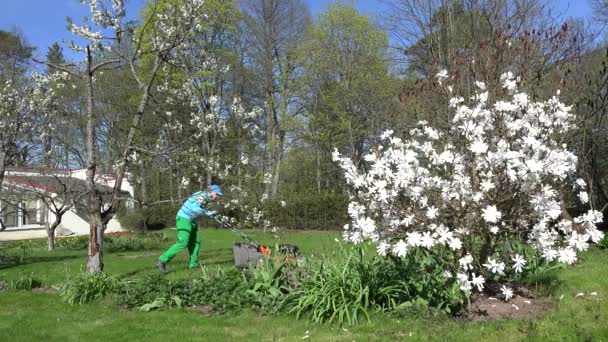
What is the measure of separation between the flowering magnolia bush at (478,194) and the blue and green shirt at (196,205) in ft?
13.8

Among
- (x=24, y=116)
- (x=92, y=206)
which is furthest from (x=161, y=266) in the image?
(x=24, y=116)

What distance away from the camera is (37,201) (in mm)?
20047

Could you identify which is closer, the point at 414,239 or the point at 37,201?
the point at 414,239

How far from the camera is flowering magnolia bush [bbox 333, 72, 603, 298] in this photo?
5160 mm

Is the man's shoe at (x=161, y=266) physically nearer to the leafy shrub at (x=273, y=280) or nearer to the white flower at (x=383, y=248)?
the leafy shrub at (x=273, y=280)

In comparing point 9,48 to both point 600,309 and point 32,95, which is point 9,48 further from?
point 600,309

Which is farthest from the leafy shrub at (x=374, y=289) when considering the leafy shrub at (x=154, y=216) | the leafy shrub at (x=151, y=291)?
the leafy shrub at (x=154, y=216)

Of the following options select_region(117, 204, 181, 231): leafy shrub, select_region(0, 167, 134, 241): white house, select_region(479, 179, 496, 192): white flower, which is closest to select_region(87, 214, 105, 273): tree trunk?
select_region(0, 167, 134, 241): white house

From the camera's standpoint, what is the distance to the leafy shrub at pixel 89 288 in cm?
709

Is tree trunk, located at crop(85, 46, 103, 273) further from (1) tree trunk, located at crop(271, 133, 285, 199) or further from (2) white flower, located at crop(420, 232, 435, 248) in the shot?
(1) tree trunk, located at crop(271, 133, 285, 199)

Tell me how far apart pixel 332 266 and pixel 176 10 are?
5931mm

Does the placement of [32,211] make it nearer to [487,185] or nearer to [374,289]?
[374,289]

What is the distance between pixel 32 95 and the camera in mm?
13867

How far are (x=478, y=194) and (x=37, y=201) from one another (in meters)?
18.7
